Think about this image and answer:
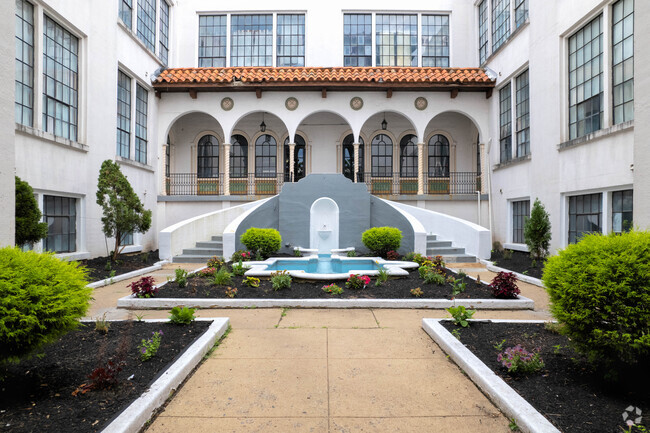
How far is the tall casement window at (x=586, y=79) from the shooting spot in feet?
33.0

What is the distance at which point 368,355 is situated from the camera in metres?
4.33

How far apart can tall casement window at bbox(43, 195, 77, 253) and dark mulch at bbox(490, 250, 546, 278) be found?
1262 cm

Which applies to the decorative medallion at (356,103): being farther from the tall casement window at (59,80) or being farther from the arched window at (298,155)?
the tall casement window at (59,80)

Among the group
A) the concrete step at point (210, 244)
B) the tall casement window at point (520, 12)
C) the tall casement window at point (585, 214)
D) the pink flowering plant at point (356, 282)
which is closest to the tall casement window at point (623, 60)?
the tall casement window at point (585, 214)

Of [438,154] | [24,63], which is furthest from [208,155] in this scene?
[438,154]

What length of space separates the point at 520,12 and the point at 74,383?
1688 cm

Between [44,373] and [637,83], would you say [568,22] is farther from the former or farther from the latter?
[44,373]

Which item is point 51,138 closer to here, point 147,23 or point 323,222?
point 147,23

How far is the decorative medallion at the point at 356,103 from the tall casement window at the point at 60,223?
11.3 m

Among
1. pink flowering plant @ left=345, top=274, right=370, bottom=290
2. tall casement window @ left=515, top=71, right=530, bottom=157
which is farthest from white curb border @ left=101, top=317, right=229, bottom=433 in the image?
tall casement window @ left=515, top=71, right=530, bottom=157

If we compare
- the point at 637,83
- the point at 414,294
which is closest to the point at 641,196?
the point at 637,83

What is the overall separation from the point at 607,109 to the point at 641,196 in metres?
5.93

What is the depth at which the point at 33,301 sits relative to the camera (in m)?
2.98

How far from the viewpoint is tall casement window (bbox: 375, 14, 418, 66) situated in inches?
747
